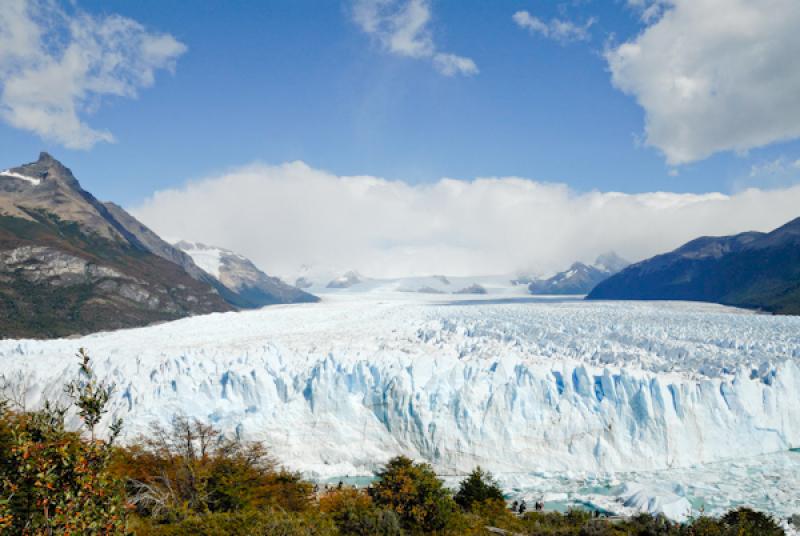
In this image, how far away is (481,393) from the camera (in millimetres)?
23312

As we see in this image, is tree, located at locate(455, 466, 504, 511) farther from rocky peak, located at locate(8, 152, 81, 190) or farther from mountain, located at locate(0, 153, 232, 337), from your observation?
rocky peak, located at locate(8, 152, 81, 190)

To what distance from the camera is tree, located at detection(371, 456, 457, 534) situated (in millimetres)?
13008

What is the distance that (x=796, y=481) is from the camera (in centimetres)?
1831

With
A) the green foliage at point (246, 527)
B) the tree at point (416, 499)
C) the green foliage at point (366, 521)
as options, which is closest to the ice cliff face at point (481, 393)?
the tree at point (416, 499)

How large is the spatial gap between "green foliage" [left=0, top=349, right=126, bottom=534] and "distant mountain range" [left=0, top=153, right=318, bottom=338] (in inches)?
3848

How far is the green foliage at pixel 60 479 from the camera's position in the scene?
15.5ft

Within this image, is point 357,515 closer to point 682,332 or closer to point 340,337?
point 340,337

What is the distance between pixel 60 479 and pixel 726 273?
448 feet

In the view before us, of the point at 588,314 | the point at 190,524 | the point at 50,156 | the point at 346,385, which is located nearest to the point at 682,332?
the point at 588,314

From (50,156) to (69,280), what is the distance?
90678mm

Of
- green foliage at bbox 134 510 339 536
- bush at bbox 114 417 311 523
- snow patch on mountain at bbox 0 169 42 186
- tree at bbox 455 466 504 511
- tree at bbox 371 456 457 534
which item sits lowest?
tree at bbox 455 466 504 511

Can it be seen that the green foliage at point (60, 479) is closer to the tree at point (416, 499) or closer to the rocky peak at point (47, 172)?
the tree at point (416, 499)

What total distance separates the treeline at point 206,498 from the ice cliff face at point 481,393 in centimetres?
227

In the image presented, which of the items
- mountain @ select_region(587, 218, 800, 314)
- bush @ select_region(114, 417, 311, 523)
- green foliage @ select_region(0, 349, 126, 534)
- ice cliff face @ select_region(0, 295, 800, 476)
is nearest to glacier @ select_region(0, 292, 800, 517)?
ice cliff face @ select_region(0, 295, 800, 476)
